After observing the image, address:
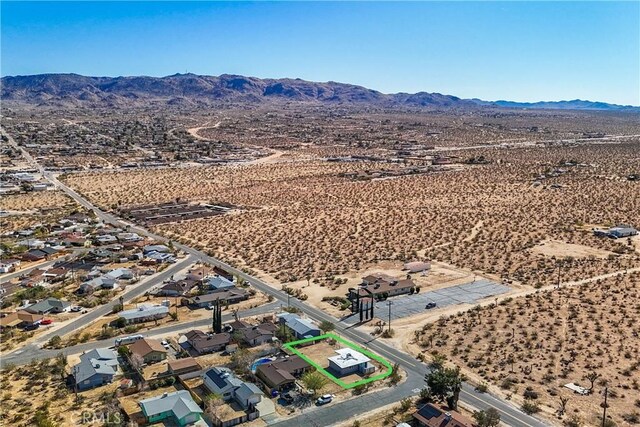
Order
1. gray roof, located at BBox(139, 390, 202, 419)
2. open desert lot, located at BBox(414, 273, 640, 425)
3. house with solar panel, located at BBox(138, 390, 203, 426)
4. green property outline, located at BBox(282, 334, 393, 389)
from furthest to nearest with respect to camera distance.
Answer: green property outline, located at BBox(282, 334, 393, 389)
open desert lot, located at BBox(414, 273, 640, 425)
gray roof, located at BBox(139, 390, 202, 419)
house with solar panel, located at BBox(138, 390, 203, 426)

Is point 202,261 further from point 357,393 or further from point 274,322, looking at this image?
point 357,393

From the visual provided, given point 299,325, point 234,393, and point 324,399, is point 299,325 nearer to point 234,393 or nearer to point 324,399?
point 324,399

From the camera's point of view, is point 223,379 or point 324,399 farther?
point 223,379

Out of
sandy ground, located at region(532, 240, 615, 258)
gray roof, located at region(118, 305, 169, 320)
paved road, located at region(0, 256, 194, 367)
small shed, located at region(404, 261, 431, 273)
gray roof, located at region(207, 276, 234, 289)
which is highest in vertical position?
sandy ground, located at region(532, 240, 615, 258)

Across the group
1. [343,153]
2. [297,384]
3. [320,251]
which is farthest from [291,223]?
[343,153]

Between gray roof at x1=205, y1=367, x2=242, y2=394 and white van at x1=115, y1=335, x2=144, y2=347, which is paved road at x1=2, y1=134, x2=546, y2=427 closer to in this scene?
gray roof at x1=205, y1=367, x2=242, y2=394

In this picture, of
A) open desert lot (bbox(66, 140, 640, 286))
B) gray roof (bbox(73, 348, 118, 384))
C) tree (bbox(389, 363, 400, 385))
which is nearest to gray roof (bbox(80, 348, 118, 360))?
gray roof (bbox(73, 348, 118, 384))

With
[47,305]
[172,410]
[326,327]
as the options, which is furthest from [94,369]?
[326,327]
